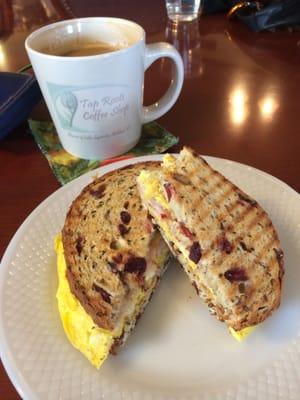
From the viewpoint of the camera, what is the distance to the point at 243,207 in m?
0.87

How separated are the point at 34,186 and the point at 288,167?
0.72m

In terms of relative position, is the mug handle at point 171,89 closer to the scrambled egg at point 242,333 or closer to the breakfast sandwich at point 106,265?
the breakfast sandwich at point 106,265

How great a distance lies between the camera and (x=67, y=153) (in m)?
1.19

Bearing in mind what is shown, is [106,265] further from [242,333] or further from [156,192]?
[242,333]

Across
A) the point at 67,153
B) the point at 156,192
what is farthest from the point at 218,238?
the point at 67,153

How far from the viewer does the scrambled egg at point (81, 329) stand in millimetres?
736

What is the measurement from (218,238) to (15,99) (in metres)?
0.77

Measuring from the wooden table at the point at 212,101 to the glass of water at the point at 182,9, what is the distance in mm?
50

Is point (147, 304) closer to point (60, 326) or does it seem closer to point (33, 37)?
point (60, 326)

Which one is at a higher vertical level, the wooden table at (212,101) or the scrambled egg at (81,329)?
the wooden table at (212,101)

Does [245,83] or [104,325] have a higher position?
[245,83]

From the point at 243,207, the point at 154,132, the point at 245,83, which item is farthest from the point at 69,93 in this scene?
the point at 245,83

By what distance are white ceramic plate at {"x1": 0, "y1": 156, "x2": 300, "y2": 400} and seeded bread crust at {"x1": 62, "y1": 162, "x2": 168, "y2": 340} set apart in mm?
58

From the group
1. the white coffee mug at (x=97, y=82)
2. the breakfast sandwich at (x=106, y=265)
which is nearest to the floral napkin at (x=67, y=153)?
the white coffee mug at (x=97, y=82)
